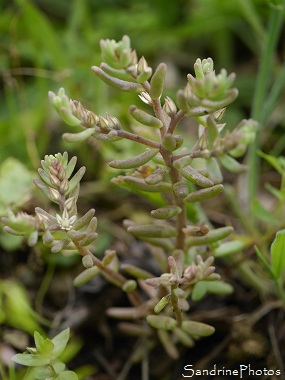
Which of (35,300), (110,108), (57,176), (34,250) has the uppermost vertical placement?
(57,176)

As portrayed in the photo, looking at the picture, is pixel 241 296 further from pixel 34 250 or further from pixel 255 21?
pixel 255 21

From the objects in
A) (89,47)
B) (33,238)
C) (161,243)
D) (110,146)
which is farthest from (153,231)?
(89,47)

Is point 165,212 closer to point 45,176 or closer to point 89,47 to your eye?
point 45,176

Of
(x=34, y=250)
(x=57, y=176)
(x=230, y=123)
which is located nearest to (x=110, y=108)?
(x=230, y=123)

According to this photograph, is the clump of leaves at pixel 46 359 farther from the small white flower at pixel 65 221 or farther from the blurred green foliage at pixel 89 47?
the blurred green foliage at pixel 89 47

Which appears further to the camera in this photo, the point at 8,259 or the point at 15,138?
the point at 15,138

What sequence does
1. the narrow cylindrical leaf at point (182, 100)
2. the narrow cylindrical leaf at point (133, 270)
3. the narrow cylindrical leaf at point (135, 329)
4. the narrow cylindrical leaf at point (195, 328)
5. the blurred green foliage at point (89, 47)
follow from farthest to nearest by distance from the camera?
the blurred green foliage at point (89, 47) < the narrow cylindrical leaf at point (135, 329) < the narrow cylindrical leaf at point (133, 270) < the narrow cylindrical leaf at point (195, 328) < the narrow cylindrical leaf at point (182, 100)

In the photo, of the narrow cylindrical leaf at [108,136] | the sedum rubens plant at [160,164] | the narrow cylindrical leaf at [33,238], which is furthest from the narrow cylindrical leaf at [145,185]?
the narrow cylindrical leaf at [33,238]

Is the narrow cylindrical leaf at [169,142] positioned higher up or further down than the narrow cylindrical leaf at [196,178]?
higher up

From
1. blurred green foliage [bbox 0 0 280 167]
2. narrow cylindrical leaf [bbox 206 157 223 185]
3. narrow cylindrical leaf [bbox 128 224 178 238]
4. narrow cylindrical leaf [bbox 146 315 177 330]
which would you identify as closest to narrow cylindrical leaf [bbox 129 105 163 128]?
narrow cylindrical leaf [bbox 206 157 223 185]
